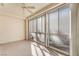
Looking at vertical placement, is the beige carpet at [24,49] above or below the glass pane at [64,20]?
below

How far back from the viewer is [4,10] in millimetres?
1855

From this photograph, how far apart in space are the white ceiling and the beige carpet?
0.41m

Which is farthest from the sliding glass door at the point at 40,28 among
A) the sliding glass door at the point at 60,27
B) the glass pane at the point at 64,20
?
the glass pane at the point at 64,20

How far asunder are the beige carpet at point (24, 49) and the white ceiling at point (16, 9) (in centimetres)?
41

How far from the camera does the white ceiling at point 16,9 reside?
5.94 ft

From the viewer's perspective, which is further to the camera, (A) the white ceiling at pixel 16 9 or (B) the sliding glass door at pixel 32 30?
(B) the sliding glass door at pixel 32 30

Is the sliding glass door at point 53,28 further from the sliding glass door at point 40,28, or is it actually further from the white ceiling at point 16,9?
the white ceiling at point 16,9

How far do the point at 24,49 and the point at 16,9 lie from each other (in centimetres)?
A: 60

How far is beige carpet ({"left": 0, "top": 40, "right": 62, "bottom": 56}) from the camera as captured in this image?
6.01 ft

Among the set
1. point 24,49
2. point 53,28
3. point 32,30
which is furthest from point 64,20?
point 24,49

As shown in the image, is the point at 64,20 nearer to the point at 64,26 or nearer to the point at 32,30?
the point at 64,26

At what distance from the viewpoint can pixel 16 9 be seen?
74.4 inches

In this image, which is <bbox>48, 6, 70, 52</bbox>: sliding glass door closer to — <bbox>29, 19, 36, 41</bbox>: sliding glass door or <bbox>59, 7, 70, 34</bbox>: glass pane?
<bbox>59, 7, 70, 34</bbox>: glass pane

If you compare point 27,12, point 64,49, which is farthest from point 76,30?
point 27,12
